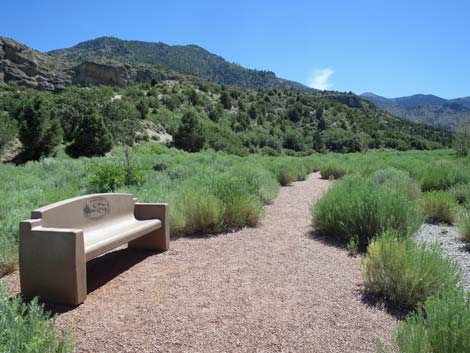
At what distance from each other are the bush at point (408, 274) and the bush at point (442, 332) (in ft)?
3.87

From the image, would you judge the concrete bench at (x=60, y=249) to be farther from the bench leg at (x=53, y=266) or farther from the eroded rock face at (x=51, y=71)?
the eroded rock face at (x=51, y=71)

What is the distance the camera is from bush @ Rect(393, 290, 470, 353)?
2277 millimetres

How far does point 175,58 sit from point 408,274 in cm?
Result: 17065

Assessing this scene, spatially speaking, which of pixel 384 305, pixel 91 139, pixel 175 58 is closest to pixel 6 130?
pixel 91 139

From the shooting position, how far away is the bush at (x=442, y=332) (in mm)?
2277

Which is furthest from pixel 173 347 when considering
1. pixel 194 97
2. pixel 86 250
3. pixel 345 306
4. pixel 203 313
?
pixel 194 97

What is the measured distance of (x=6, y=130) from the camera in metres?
23.2

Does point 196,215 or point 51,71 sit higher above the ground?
point 51,71

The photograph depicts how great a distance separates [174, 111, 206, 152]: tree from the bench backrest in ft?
99.5

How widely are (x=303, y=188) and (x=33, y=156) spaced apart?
62.1ft

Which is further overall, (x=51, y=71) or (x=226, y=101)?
(x=51, y=71)

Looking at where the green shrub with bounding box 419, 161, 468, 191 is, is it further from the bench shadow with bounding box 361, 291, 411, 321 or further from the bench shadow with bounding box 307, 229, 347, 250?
the bench shadow with bounding box 361, 291, 411, 321

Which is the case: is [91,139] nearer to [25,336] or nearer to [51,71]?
[25,336]

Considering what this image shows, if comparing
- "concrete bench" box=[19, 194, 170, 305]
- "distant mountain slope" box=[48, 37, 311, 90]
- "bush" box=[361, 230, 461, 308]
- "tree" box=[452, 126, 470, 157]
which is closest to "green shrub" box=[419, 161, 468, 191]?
"bush" box=[361, 230, 461, 308]
